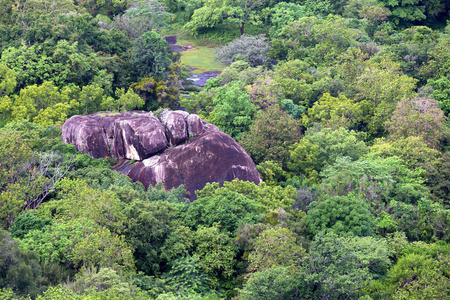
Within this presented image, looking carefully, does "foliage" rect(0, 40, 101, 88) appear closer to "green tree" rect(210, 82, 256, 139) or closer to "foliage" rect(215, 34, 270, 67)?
"green tree" rect(210, 82, 256, 139)

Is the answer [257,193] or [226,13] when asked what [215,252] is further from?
[226,13]

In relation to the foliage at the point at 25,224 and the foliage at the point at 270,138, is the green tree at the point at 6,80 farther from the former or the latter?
the foliage at the point at 25,224

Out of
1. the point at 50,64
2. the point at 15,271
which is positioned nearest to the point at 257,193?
the point at 15,271

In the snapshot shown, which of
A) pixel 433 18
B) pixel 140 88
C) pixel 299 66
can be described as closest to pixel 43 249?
pixel 140 88

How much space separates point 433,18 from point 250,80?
33.8 metres

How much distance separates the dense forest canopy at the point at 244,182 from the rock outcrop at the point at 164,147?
1334mm

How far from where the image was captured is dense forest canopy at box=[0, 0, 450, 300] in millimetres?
19188

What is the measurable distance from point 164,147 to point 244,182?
6516mm

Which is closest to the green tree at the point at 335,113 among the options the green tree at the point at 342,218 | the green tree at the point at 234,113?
the green tree at the point at 234,113

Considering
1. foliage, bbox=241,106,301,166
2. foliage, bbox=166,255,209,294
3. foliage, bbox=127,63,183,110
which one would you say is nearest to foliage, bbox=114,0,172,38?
foliage, bbox=127,63,183,110

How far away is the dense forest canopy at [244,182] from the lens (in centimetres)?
1919

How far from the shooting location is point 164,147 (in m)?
30.6

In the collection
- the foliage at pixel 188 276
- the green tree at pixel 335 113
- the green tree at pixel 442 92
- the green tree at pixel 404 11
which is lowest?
the foliage at pixel 188 276

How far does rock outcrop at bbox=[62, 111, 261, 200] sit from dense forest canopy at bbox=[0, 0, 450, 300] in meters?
1.33
